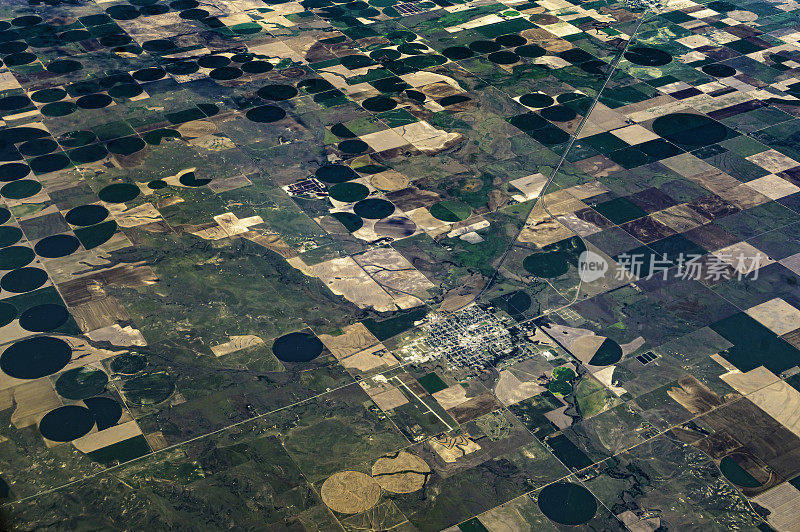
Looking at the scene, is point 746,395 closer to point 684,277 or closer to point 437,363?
point 684,277

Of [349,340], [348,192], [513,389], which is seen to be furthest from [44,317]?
[513,389]

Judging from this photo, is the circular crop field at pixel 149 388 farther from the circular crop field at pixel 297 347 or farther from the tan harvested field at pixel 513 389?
the tan harvested field at pixel 513 389

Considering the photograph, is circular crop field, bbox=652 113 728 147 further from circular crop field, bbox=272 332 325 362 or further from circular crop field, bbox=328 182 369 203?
circular crop field, bbox=272 332 325 362

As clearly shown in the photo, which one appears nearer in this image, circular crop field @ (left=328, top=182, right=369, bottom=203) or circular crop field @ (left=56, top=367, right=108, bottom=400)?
circular crop field @ (left=56, top=367, right=108, bottom=400)

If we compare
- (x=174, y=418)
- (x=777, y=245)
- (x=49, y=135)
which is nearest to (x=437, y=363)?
(x=174, y=418)

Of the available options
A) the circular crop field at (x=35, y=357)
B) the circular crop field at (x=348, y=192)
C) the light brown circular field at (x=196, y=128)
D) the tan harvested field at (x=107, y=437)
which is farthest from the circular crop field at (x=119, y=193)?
the tan harvested field at (x=107, y=437)

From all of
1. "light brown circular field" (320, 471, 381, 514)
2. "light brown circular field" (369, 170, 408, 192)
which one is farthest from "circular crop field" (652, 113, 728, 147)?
"light brown circular field" (320, 471, 381, 514)

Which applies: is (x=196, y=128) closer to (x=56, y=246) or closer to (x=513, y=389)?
(x=56, y=246)
